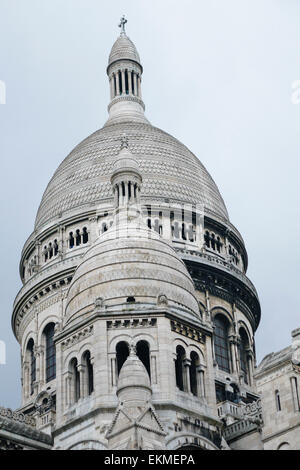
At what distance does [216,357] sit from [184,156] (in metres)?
14.6

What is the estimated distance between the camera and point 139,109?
8056cm

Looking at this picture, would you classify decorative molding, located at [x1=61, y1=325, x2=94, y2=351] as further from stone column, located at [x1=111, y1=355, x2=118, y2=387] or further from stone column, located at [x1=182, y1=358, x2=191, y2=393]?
stone column, located at [x1=182, y1=358, x2=191, y2=393]

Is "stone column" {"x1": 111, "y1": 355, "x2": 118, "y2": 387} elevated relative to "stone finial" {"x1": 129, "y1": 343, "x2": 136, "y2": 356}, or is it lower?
lower

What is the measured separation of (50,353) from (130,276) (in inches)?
545

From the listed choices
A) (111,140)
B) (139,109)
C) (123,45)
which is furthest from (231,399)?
(123,45)

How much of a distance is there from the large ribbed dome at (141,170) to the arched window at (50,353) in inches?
266

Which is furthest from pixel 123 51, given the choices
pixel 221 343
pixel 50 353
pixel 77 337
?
pixel 77 337

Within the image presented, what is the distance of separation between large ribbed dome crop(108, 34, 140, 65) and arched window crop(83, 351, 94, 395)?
112 feet

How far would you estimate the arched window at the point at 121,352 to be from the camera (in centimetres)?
5150

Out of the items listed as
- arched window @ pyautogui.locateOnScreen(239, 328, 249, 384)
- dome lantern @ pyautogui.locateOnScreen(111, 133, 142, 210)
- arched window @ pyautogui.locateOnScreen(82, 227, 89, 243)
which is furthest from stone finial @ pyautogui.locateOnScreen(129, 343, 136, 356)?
arched window @ pyautogui.locateOnScreen(82, 227, 89, 243)

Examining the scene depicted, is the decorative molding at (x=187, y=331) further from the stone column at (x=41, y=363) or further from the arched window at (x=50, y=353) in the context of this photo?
the stone column at (x=41, y=363)

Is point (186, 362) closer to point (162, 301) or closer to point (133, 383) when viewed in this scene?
point (162, 301)

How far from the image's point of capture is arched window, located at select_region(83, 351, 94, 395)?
51594 millimetres

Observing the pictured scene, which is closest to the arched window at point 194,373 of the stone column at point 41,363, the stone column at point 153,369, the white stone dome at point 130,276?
the white stone dome at point 130,276
